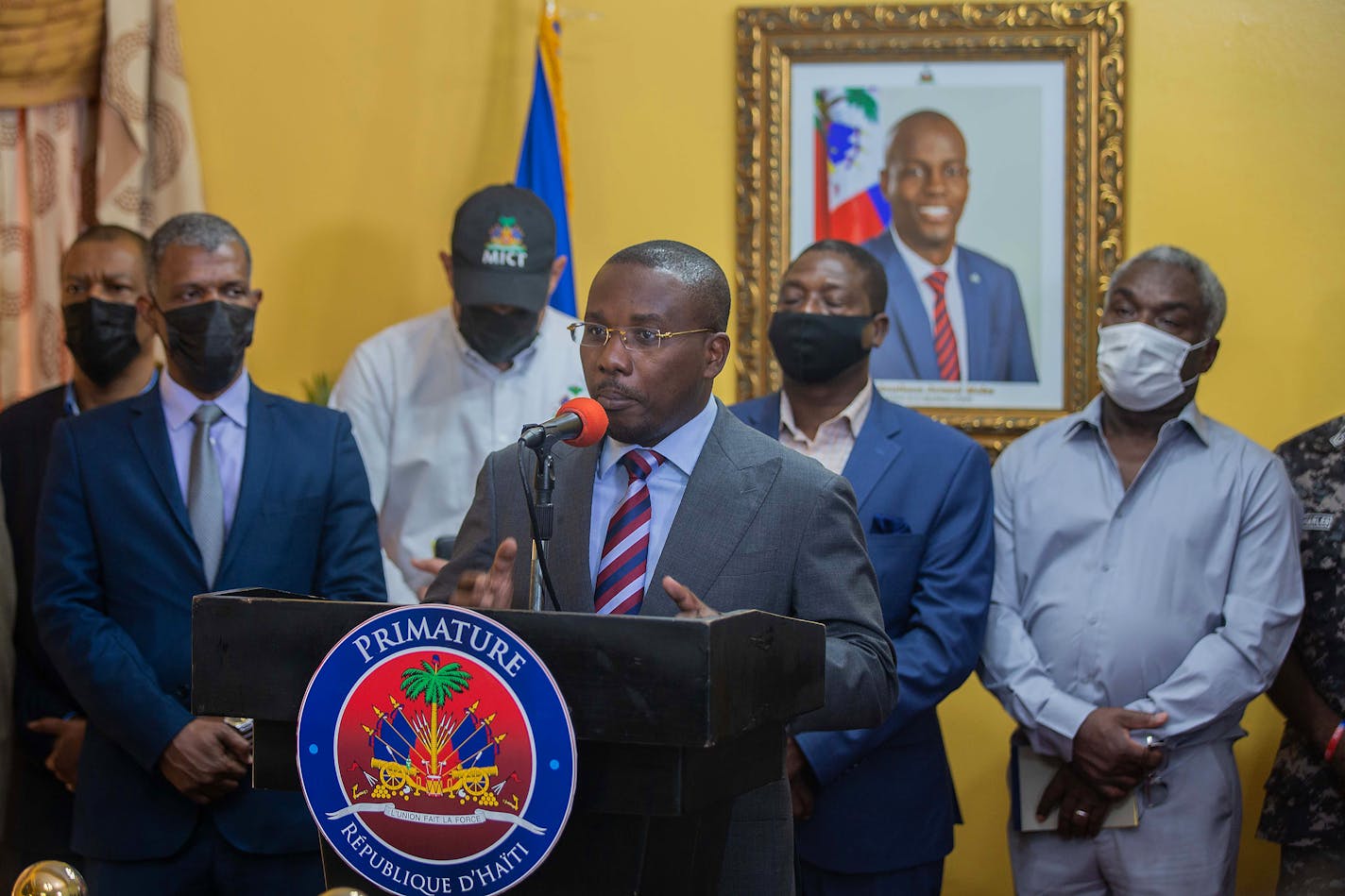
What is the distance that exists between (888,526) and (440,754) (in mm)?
1951

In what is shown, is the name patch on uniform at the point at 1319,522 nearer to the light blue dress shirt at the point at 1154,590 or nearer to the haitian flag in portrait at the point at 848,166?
the light blue dress shirt at the point at 1154,590

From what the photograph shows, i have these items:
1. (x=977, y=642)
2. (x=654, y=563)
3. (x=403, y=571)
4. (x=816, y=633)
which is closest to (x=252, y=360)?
(x=403, y=571)

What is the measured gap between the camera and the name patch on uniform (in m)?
3.69

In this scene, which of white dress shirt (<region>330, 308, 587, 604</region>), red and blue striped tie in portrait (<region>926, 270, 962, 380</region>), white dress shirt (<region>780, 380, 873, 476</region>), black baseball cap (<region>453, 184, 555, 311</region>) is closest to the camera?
white dress shirt (<region>780, 380, 873, 476</region>)

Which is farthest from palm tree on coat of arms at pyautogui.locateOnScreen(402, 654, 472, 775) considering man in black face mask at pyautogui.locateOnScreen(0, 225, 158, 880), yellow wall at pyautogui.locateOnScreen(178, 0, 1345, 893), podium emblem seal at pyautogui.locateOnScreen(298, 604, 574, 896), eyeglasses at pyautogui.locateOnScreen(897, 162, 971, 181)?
eyeglasses at pyautogui.locateOnScreen(897, 162, 971, 181)

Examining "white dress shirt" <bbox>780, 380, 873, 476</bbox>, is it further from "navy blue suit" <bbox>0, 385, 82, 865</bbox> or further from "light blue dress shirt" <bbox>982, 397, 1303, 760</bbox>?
"navy blue suit" <bbox>0, 385, 82, 865</bbox>

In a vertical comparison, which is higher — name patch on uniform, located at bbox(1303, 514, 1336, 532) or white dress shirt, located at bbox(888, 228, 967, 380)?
white dress shirt, located at bbox(888, 228, 967, 380)

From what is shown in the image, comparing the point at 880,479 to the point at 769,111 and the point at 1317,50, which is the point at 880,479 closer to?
the point at 769,111

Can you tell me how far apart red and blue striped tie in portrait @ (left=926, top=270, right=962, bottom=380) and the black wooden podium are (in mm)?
2715

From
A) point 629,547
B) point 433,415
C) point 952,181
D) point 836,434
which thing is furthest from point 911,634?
point 952,181

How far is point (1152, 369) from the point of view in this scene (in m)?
3.57

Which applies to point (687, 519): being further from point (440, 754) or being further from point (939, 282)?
point (939, 282)

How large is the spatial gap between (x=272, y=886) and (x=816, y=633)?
158cm

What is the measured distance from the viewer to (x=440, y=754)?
1.65 m
